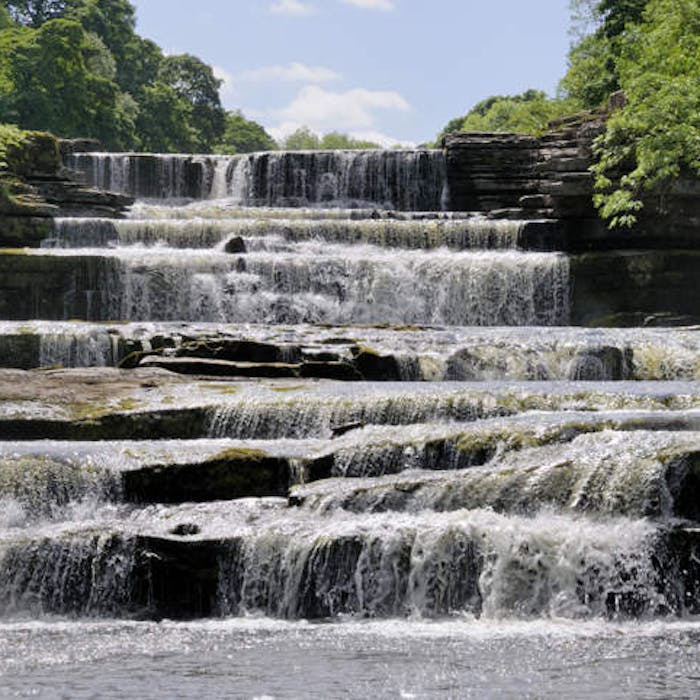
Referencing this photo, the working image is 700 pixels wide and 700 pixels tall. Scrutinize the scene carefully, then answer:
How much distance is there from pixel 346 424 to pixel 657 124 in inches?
664

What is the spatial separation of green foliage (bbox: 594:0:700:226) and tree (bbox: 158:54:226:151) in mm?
62786

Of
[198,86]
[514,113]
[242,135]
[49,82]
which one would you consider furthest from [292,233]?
[242,135]

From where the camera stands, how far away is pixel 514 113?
75562 millimetres

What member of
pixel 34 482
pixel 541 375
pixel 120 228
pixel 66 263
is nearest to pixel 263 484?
pixel 34 482

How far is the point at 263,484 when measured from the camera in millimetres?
14953

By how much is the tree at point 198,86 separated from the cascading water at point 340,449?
6466 cm

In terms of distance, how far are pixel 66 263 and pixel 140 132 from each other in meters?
53.8

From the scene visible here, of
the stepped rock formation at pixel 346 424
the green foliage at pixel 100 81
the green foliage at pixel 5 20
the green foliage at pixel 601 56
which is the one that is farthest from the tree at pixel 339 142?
the stepped rock formation at pixel 346 424

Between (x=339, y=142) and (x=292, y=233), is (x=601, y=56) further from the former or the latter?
(x=339, y=142)

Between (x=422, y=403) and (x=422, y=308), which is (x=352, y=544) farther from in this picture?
(x=422, y=308)

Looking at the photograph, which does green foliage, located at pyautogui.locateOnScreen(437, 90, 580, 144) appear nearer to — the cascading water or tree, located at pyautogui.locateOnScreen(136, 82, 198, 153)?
tree, located at pyautogui.locateOnScreen(136, 82, 198, 153)

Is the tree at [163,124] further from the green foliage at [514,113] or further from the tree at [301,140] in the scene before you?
the tree at [301,140]

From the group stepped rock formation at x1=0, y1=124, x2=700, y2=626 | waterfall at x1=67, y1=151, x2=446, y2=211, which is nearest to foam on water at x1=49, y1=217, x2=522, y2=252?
stepped rock formation at x1=0, y1=124, x2=700, y2=626

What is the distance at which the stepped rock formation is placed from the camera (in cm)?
1243
